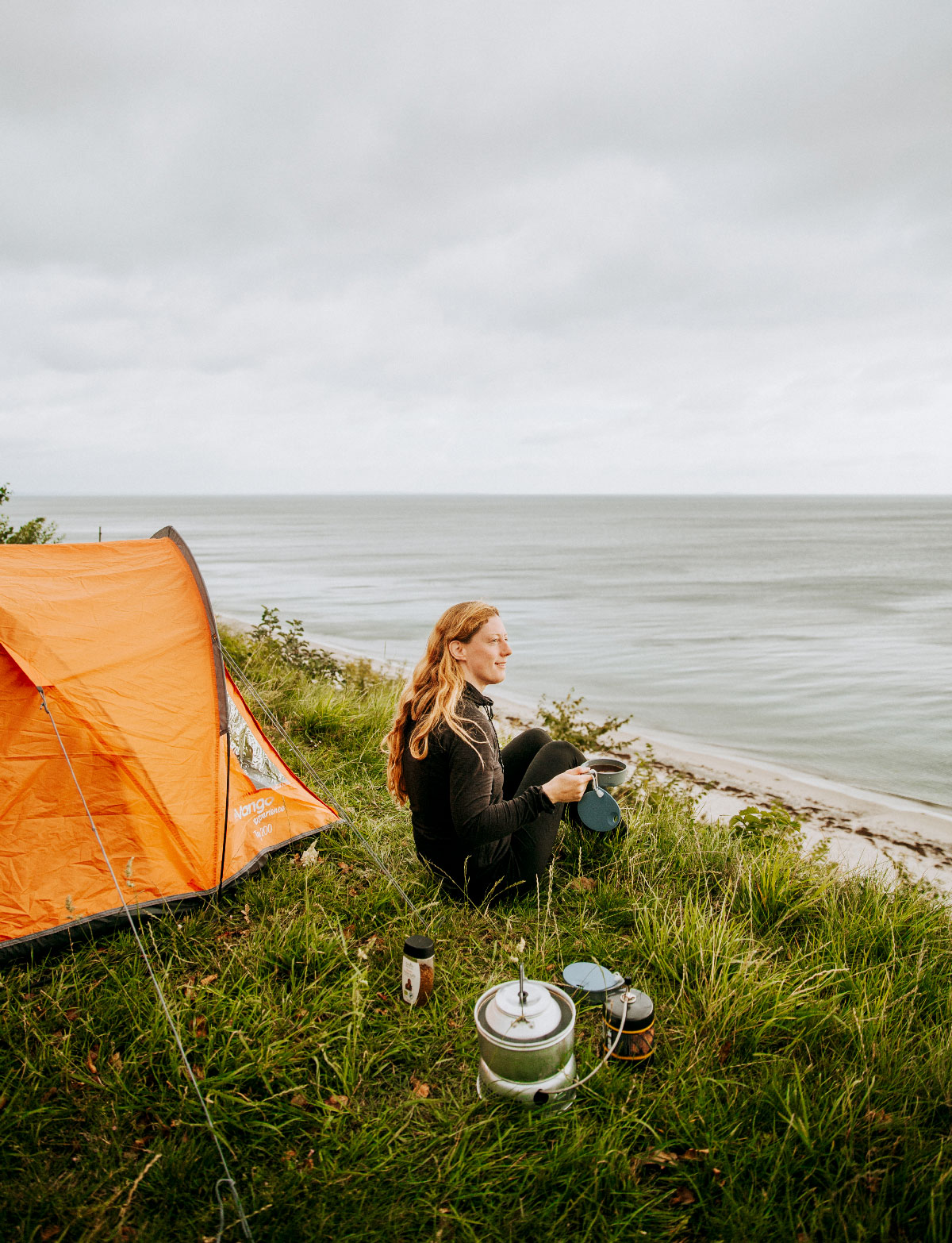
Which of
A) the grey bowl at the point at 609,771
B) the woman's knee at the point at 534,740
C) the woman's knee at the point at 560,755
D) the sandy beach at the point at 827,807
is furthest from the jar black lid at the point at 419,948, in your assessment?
the sandy beach at the point at 827,807

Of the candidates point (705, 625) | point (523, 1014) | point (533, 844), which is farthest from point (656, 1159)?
point (705, 625)

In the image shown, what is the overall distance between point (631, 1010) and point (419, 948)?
84 centimetres

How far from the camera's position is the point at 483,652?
3547 millimetres

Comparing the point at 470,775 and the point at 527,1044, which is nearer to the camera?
the point at 527,1044

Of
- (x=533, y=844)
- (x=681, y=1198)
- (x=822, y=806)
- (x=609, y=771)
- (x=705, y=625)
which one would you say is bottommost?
(x=822, y=806)

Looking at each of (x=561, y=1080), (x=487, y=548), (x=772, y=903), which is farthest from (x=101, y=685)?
(x=487, y=548)

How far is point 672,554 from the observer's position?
4619 centimetres

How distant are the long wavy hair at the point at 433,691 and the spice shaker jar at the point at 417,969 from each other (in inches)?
31.0

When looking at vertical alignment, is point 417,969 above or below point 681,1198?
above

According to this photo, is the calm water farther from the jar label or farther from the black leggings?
the jar label

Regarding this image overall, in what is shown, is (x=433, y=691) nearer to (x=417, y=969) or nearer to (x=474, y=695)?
(x=474, y=695)

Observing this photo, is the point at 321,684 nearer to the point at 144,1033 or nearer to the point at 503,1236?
the point at 144,1033

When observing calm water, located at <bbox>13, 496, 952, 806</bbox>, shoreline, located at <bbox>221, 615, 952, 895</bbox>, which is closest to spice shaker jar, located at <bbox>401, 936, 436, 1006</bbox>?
shoreline, located at <bbox>221, 615, 952, 895</bbox>

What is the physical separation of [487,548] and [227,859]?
47.9 m
